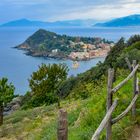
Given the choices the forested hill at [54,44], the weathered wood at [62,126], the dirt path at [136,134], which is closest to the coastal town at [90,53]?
the forested hill at [54,44]

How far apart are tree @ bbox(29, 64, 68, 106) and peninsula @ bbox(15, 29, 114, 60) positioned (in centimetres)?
8960

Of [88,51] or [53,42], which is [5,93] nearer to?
[88,51]

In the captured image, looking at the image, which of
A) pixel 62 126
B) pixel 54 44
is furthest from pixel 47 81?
pixel 54 44

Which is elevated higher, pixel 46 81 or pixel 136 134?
pixel 136 134

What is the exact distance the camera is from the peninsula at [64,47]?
131500mm

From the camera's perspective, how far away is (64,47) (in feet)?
484

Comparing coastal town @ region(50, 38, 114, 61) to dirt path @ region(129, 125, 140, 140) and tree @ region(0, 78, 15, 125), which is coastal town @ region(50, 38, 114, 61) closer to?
tree @ region(0, 78, 15, 125)

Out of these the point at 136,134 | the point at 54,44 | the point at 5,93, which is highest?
the point at 136,134

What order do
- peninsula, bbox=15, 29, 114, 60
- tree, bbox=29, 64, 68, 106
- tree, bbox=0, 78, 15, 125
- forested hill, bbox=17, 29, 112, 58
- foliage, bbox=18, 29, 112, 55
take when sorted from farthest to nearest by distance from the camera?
foliage, bbox=18, 29, 112, 55, forested hill, bbox=17, 29, 112, 58, peninsula, bbox=15, 29, 114, 60, tree, bbox=29, 64, 68, 106, tree, bbox=0, 78, 15, 125

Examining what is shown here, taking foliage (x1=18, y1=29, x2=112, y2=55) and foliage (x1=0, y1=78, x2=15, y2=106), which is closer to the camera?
foliage (x1=0, y1=78, x2=15, y2=106)

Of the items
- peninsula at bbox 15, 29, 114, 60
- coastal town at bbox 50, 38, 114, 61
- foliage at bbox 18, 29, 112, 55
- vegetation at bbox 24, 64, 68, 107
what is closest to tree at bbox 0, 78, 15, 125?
vegetation at bbox 24, 64, 68, 107

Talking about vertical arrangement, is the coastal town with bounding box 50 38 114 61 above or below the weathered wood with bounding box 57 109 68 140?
below

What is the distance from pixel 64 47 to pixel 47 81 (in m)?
119

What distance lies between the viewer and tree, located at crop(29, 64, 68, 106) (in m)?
29.0
